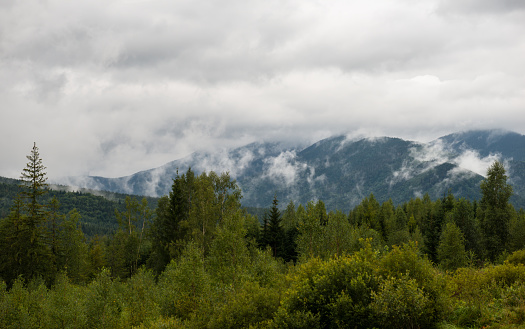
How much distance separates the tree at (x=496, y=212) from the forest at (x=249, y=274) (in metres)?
0.18

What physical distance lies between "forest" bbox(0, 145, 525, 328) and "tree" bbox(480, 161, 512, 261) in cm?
18

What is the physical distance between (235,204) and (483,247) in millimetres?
48087

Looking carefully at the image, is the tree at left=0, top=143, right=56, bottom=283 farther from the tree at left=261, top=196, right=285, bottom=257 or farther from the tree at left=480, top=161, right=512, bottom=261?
the tree at left=480, top=161, right=512, bottom=261

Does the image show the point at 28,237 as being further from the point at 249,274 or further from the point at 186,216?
the point at 249,274

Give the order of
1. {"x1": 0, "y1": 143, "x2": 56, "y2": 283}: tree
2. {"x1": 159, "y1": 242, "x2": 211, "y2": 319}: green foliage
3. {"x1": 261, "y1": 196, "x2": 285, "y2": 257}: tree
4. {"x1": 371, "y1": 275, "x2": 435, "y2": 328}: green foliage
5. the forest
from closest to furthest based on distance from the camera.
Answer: {"x1": 371, "y1": 275, "x2": 435, "y2": 328}: green foliage, the forest, {"x1": 159, "y1": 242, "x2": 211, "y2": 319}: green foliage, {"x1": 0, "y1": 143, "x2": 56, "y2": 283}: tree, {"x1": 261, "y1": 196, "x2": 285, "y2": 257}: tree

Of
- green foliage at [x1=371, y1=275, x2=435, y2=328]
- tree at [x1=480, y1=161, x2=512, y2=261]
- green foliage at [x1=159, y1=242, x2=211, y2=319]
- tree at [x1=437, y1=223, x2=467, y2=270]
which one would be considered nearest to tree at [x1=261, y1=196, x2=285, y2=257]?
tree at [x1=437, y1=223, x2=467, y2=270]

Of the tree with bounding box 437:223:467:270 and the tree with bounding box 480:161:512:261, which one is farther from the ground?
the tree with bounding box 480:161:512:261

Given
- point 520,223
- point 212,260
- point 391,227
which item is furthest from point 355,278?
point 391,227

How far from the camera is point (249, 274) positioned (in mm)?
33812

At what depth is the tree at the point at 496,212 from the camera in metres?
58.3

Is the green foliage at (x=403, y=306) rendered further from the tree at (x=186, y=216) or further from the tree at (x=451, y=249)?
the tree at (x=451, y=249)

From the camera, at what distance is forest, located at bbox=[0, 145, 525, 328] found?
18.8 metres

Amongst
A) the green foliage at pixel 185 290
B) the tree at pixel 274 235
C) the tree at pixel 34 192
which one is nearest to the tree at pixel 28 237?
the tree at pixel 34 192

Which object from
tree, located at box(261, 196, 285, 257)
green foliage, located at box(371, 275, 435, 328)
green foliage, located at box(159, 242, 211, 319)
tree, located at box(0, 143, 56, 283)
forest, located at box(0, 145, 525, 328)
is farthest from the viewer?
tree, located at box(261, 196, 285, 257)
